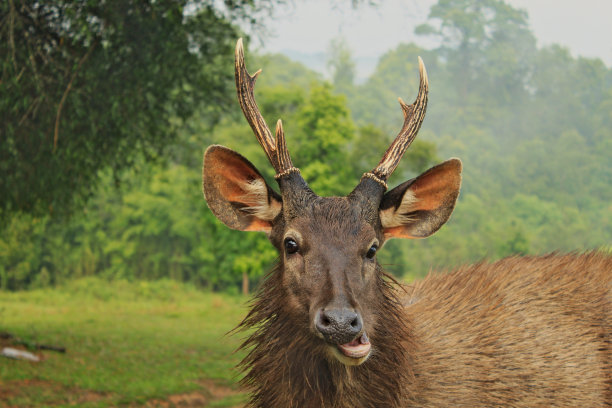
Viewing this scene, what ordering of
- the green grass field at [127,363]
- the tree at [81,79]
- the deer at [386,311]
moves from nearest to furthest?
the deer at [386,311], the tree at [81,79], the green grass field at [127,363]

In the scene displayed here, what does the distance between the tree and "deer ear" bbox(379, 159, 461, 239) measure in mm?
5992

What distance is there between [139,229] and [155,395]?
29.8 m

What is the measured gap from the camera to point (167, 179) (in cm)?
2289

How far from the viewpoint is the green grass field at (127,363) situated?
364 inches

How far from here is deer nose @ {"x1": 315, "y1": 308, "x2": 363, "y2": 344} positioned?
2748 mm

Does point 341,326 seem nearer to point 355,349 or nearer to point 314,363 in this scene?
point 355,349

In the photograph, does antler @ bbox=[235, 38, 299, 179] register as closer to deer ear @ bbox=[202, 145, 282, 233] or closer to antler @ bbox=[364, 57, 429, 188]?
deer ear @ bbox=[202, 145, 282, 233]

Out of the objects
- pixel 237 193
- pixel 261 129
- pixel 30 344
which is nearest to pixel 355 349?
pixel 237 193

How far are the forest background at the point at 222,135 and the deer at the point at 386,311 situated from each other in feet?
1.93

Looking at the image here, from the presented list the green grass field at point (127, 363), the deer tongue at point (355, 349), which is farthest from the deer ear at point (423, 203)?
the green grass field at point (127, 363)

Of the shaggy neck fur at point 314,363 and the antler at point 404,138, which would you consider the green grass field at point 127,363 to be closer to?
the shaggy neck fur at point 314,363

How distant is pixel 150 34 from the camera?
9.33 meters

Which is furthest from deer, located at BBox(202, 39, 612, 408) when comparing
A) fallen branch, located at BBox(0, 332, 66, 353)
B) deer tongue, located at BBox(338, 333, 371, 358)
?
fallen branch, located at BBox(0, 332, 66, 353)

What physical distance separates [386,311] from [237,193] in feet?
3.77
